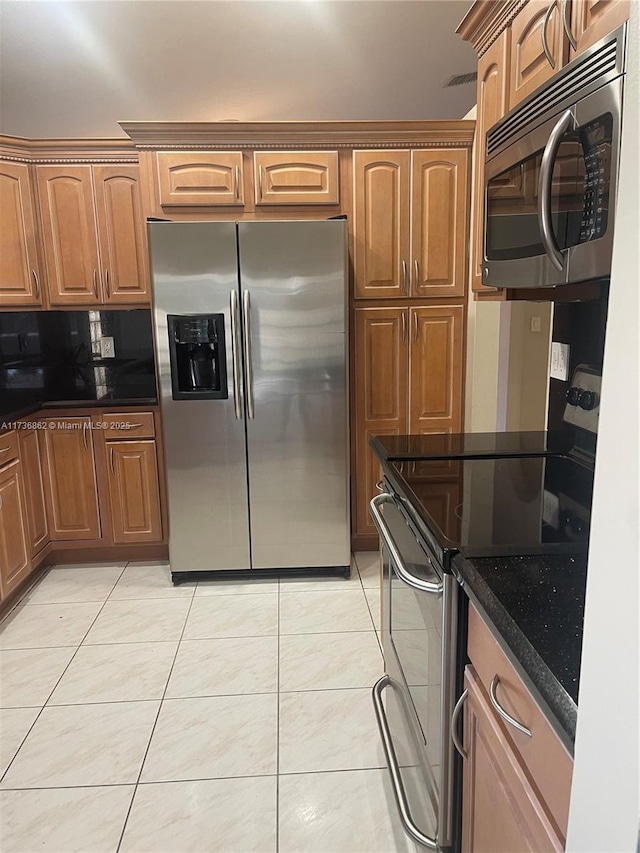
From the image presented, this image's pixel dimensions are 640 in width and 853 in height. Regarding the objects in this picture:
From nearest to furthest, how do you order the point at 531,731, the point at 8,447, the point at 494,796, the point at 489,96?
the point at 531,731
the point at 494,796
the point at 489,96
the point at 8,447

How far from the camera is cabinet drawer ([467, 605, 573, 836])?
750 mm

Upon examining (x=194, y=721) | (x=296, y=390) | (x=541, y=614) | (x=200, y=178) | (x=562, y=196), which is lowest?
(x=194, y=721)

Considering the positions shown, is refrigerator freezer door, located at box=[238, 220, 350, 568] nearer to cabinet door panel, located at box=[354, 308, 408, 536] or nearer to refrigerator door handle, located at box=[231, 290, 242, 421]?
refrigerator door handle, located at box=[231, 290, 242, 421]

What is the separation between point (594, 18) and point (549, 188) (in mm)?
348

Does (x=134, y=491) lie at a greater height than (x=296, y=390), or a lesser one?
lesser

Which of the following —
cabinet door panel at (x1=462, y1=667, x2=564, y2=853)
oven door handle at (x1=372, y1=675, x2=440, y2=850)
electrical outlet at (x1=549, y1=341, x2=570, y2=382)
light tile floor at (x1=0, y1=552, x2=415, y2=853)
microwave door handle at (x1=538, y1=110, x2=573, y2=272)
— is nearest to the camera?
cabinet door panel at (x1=462, y1=667, x2=564, y2=853)

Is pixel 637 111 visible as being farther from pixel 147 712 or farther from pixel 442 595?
pixel 147 712

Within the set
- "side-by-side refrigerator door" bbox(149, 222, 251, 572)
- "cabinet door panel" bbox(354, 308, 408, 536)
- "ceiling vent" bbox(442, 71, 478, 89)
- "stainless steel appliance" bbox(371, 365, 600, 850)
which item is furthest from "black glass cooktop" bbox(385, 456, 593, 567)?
"ceiling vent" bbox(442, 71, 478, 89)

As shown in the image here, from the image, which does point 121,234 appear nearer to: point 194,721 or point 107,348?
point 107,348

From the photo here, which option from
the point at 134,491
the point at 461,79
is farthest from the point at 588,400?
the point at 461,79

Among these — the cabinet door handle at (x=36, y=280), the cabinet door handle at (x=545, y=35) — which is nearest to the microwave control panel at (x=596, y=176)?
the cabinet door handle at (x=545, y=35)

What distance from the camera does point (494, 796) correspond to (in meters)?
0.99

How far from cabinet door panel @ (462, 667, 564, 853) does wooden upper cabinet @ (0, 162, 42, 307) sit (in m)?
3.02

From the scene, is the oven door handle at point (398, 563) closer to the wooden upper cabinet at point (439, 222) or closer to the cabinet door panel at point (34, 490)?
the wooden upper cabinet at point (439, 222)
